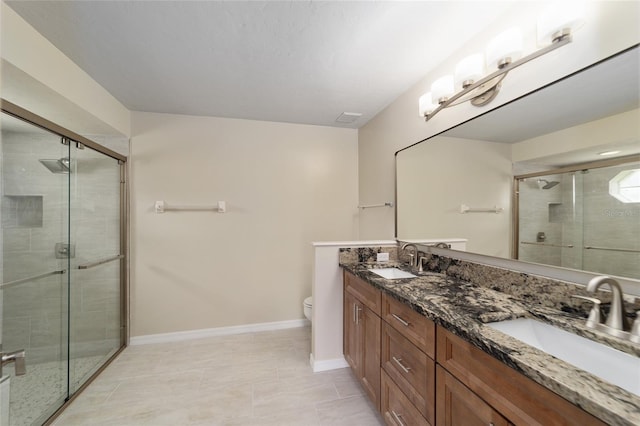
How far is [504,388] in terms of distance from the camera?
753 mm

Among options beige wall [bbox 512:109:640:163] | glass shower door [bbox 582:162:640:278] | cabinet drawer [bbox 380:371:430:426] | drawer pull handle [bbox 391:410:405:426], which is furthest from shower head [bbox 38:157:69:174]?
glass shower door [bbox 582:162:640:278]

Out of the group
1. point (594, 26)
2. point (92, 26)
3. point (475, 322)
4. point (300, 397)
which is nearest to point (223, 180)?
point (92, 26)

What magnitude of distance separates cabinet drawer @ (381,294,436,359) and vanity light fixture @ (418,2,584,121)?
4.00 feet

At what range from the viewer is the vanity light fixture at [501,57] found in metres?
0.99

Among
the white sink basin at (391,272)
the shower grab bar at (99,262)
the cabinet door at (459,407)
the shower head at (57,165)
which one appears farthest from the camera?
the shower grab bar at (99,262)

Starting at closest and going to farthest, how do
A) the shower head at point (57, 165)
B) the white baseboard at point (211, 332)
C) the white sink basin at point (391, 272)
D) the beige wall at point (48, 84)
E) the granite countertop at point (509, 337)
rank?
the granite countertop at point (509, 337)
the beige wall at point (48, 84)
the shower head at point (57, 165)
the white sink basin at point (391, 272)
the white baseboard at point (211, 332)

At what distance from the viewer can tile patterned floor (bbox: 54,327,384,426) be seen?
63.1 inches

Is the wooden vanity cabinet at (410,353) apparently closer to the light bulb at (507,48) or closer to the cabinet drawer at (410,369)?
the cabinet drawer at (410,369)

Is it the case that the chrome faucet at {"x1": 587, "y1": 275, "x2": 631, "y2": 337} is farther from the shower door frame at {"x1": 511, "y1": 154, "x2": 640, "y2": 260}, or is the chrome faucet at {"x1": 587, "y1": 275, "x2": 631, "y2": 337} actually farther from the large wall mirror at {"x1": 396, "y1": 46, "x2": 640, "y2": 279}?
the shower door frame at {"x1": 511, "y1": 154, "x2": 640, "y2": 260}

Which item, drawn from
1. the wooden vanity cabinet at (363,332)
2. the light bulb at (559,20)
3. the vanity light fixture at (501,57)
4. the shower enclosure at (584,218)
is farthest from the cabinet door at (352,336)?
the light bulb at (559,20)

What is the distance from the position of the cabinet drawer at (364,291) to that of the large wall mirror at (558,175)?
684 millimetres

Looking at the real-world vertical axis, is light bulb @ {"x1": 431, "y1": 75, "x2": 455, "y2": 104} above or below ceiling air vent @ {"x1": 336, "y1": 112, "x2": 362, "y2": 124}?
below

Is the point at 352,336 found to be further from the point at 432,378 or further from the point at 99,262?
the point at 99,262

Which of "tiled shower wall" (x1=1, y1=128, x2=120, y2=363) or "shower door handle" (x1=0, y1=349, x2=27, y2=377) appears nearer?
"shower door handle" (x1=0, y1=349, x2=27, y2=377)
